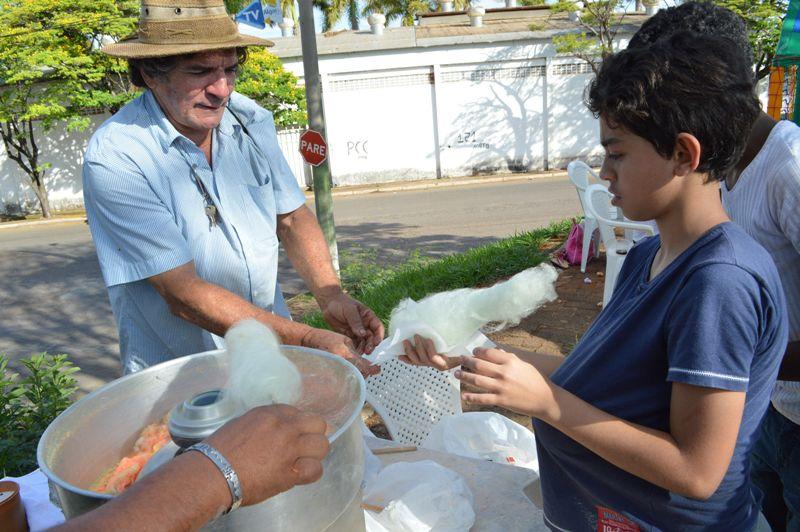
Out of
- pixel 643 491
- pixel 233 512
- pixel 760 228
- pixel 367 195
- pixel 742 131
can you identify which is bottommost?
pixel 367 195

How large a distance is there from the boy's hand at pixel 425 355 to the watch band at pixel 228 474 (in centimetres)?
64

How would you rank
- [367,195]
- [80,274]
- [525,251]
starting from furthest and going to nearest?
[367,195] → [80,274] → [525,251]

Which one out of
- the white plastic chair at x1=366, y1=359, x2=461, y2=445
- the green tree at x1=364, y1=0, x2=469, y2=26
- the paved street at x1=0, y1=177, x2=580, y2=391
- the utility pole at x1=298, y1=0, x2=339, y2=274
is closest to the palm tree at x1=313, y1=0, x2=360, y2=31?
the green tree at x1=364, y1=0, x2=469, y2=26

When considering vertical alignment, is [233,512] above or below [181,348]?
above

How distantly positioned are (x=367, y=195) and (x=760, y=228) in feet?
48.9

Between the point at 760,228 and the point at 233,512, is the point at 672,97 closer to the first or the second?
the point at 760,228

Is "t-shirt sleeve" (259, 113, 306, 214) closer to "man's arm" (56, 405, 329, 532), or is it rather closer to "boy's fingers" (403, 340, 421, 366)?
"boy's fingers" (403, 340, 421, 366)

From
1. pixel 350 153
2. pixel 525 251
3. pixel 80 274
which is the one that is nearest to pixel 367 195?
pixel 350 153

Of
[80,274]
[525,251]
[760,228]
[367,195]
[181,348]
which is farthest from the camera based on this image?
[367,195]

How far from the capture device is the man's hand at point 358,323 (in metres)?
2.07

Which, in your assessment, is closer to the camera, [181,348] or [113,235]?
[113,235]

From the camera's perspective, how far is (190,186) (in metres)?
1.90

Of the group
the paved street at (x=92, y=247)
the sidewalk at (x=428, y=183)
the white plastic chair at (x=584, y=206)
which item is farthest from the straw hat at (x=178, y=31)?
the sidewalk at (x=428, y=183)

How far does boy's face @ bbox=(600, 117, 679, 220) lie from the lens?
47.3 inches
